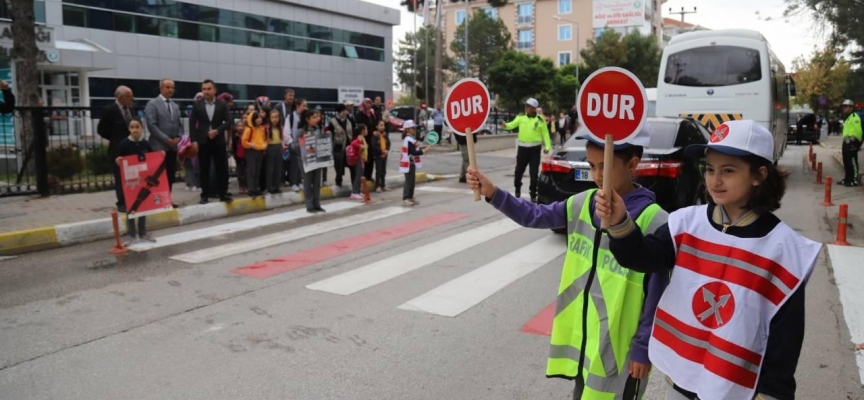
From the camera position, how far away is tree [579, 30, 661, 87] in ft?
183

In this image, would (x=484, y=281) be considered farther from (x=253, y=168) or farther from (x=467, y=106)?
(x=253, y=168)

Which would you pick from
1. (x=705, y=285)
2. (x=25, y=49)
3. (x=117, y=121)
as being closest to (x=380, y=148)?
(x=117, y=121)

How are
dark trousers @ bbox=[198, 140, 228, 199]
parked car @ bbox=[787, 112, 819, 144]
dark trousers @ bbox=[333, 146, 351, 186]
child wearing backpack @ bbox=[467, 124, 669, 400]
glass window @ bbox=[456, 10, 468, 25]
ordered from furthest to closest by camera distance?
glass window @ bbox=[456, 10, 468, 25] < parked car @ bbox=[787, 112, 819, 144] < dark trousers @ bbox=[333, 146, 351, 186] < dark trousers @ bbox=[198, 140, 228, 199] < child wearing backpack @ bbox=[467, 124, 669, 400]

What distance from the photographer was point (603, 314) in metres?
2.72

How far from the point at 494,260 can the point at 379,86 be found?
176 ft

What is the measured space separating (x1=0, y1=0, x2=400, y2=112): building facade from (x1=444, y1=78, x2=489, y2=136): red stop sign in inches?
944

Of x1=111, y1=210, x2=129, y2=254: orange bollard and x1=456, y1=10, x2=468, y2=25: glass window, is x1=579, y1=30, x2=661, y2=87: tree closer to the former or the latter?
x1=456, y1=10, x2=468, y2=25: glass window

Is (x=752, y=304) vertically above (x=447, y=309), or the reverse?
(x=752, y=304)

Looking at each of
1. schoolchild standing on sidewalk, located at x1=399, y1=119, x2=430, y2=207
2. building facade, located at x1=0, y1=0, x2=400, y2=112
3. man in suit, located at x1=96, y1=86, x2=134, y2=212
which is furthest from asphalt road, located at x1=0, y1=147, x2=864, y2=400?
building facade, located at x1=0, y1=0, x2=400, y2=112

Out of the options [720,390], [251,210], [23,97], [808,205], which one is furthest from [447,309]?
[23,97]

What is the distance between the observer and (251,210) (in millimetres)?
11898

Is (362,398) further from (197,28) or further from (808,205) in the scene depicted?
(197,28)

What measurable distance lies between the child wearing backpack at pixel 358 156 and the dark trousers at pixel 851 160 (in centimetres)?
1066

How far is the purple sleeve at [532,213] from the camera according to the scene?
3.01m
